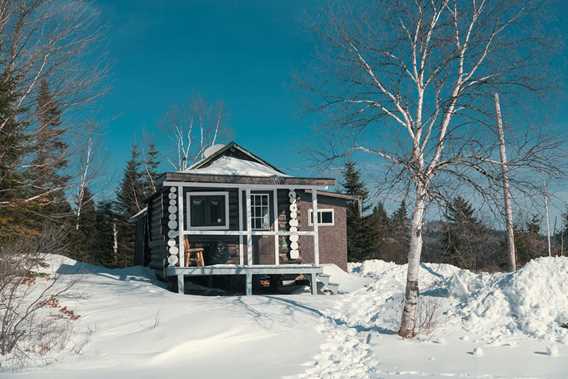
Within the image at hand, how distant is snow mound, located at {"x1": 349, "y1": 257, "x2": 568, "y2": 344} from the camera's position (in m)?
10.2

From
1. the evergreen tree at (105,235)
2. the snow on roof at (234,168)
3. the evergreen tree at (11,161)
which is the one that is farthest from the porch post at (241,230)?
the evergreen tree at (105,235)

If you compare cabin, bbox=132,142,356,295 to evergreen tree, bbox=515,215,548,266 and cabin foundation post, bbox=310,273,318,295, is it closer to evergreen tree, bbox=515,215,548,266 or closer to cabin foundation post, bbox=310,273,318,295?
cabin foundation post, bbox=310,273,318,295

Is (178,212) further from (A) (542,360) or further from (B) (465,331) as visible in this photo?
(A) (542,360)

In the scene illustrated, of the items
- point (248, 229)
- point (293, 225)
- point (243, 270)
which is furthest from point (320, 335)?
point (293, 225)

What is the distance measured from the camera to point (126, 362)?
27.5 ft

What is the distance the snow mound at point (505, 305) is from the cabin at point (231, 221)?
13.5 ft

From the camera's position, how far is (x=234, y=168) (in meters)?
17.0

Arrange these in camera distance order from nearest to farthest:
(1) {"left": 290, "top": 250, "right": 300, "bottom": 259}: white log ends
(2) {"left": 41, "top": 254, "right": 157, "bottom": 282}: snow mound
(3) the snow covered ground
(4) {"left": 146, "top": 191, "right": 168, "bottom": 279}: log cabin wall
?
(3) the snow covered ground < (1) {"left": 290, "top": 250, "right": 300, "bottom": 259}: white log ends < (4) {"left": 146, "top": 191, "right": 168, "bottom": 279}: log cabin wall < (2) {"left": 41, "top": 254, "right": 157, "bottom": 282}: snow mound

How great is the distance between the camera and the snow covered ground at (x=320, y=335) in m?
8.02

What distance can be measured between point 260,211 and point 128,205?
24279 millimetres

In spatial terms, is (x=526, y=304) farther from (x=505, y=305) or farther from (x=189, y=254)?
(x=189, y=254)

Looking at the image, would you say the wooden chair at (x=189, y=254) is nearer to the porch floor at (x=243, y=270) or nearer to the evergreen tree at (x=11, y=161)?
the porch floor at (x=243, y=270)

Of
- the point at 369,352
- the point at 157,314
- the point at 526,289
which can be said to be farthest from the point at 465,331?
the point at 157,314

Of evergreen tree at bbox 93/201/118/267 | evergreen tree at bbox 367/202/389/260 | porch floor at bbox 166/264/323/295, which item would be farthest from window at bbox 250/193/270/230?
evergreen tree at bbox 367/202/389/260
